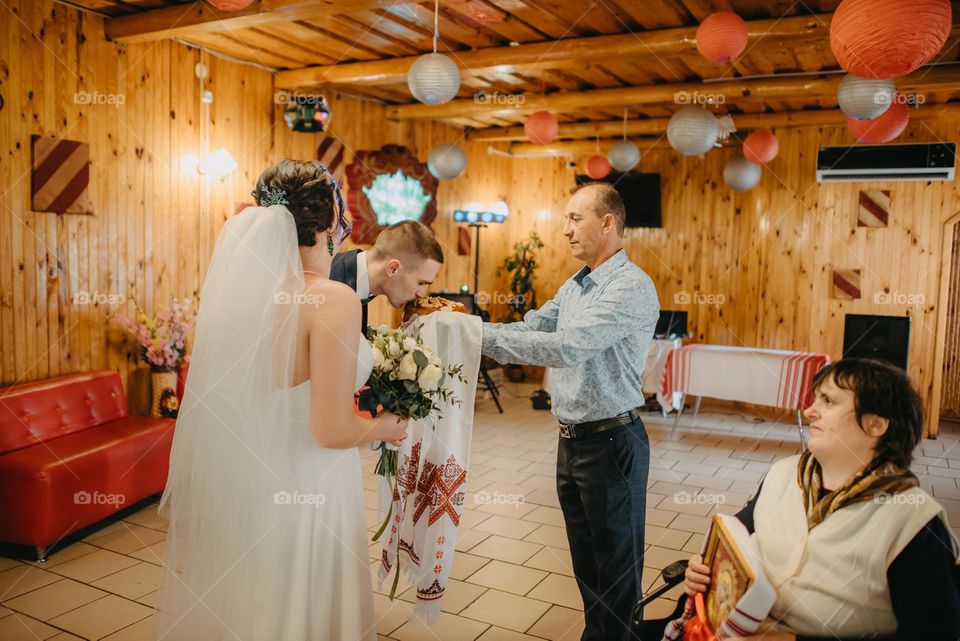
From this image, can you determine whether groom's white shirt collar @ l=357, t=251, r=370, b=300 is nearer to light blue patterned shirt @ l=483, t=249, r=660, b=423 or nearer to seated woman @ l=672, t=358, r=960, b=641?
light blue patterned shirt @ l=483, t=249, r=660, b=423

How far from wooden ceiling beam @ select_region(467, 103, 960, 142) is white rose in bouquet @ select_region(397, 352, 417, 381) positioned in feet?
22.4

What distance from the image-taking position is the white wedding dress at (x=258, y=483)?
6.07 ft

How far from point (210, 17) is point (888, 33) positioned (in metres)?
3.90

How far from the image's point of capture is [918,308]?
768 cm

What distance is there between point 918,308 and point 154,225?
7527mm

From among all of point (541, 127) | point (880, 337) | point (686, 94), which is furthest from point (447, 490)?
point (880, 337)

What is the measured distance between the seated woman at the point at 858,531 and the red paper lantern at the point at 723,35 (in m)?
2.63

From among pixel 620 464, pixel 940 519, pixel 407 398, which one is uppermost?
pixel 407 398

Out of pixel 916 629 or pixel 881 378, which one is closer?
pixel 916 629

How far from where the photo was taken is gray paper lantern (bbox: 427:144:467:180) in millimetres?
7140

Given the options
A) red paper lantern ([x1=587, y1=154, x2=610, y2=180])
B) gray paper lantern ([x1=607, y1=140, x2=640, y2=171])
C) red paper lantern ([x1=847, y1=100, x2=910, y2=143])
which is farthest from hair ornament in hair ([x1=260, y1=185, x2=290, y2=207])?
red paper lantern ([x1=587, y1=154, x2=610, y2=180])

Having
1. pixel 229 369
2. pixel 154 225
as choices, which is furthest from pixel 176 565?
pixel 154 225

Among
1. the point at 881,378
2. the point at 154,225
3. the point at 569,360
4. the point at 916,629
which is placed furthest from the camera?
the point at 154,225

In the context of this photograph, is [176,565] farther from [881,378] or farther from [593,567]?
[881,378]
